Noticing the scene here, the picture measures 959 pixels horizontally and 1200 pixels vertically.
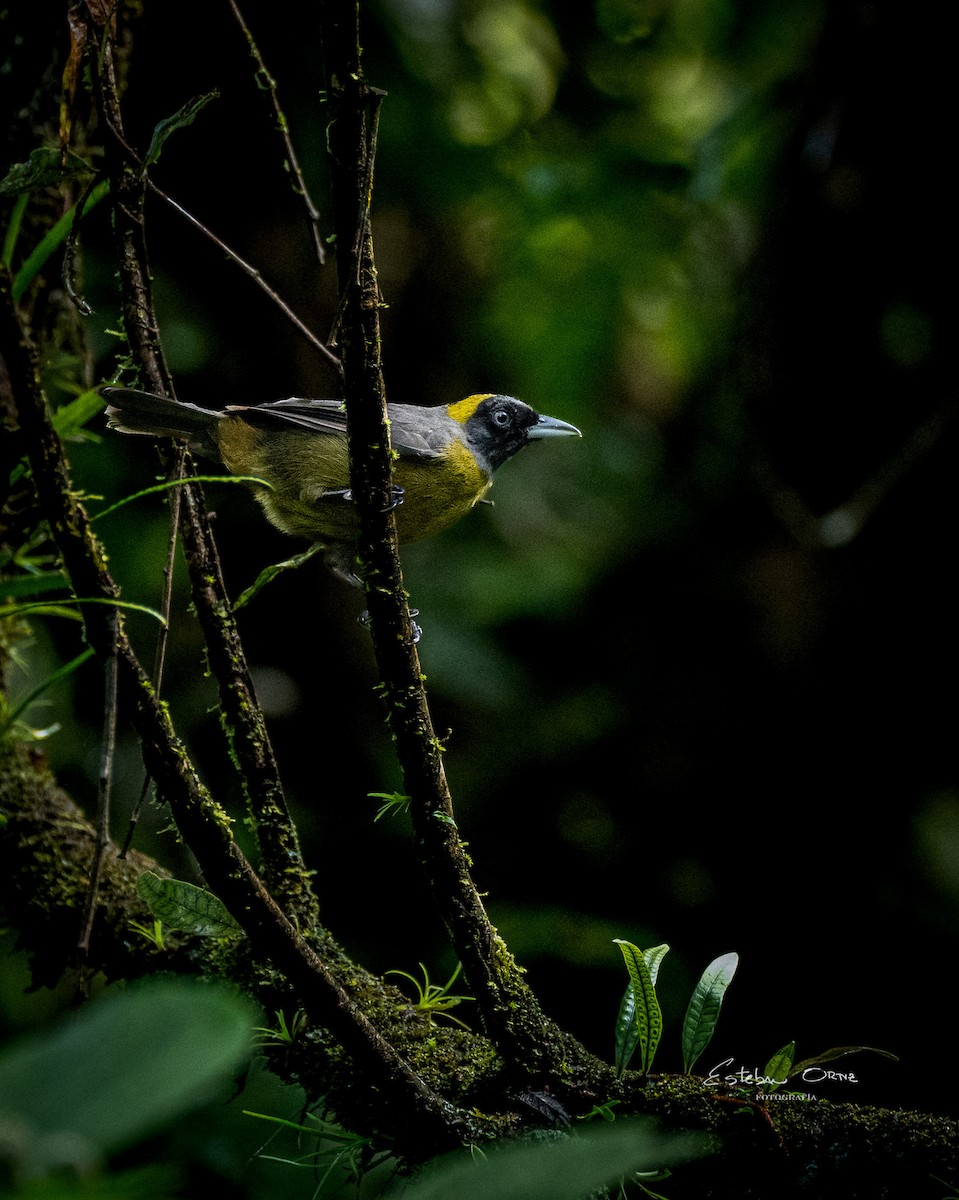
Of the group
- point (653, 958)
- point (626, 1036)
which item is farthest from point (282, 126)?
point (626, 1036)

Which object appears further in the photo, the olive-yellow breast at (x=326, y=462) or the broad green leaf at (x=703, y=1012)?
the olive-yellow breast at (x=326, y=462)

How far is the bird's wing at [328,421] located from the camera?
10.6 ft

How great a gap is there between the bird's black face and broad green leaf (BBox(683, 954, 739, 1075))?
224 centimetres

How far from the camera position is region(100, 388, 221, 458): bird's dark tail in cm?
240

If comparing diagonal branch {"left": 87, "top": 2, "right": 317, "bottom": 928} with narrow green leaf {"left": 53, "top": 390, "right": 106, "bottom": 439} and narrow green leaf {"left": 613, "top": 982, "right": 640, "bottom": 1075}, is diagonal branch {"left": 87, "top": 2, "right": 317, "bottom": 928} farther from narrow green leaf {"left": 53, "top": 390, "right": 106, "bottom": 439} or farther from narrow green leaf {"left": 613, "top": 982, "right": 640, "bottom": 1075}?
narrow green leaf {"left": 613, "top": 982, "right": 640, "bottom": 1075}

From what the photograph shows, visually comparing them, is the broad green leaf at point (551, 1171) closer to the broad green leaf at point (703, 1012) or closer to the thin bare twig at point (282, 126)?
the broad green leaf at point (703, 1012)

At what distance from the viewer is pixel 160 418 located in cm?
261

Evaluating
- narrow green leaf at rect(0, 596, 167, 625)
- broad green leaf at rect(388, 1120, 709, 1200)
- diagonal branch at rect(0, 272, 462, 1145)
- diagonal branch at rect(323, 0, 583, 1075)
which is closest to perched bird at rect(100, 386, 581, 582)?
narrow green leaf at rect(0, 596, 167, 625)

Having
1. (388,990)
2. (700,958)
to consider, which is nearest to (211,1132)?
(388,990)

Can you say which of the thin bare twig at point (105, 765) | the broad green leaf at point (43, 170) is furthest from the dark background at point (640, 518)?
the thin bare twig at point (105, 765)

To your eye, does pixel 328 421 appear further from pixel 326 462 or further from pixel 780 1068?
pixel 780 1068

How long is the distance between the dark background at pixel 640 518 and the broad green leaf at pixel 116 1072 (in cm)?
439

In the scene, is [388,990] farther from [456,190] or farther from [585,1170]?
[456,190]

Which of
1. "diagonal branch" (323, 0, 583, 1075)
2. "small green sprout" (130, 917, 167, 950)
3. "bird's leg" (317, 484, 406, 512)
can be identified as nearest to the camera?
"diagonal branch" (323, 0, 583, 1075)
